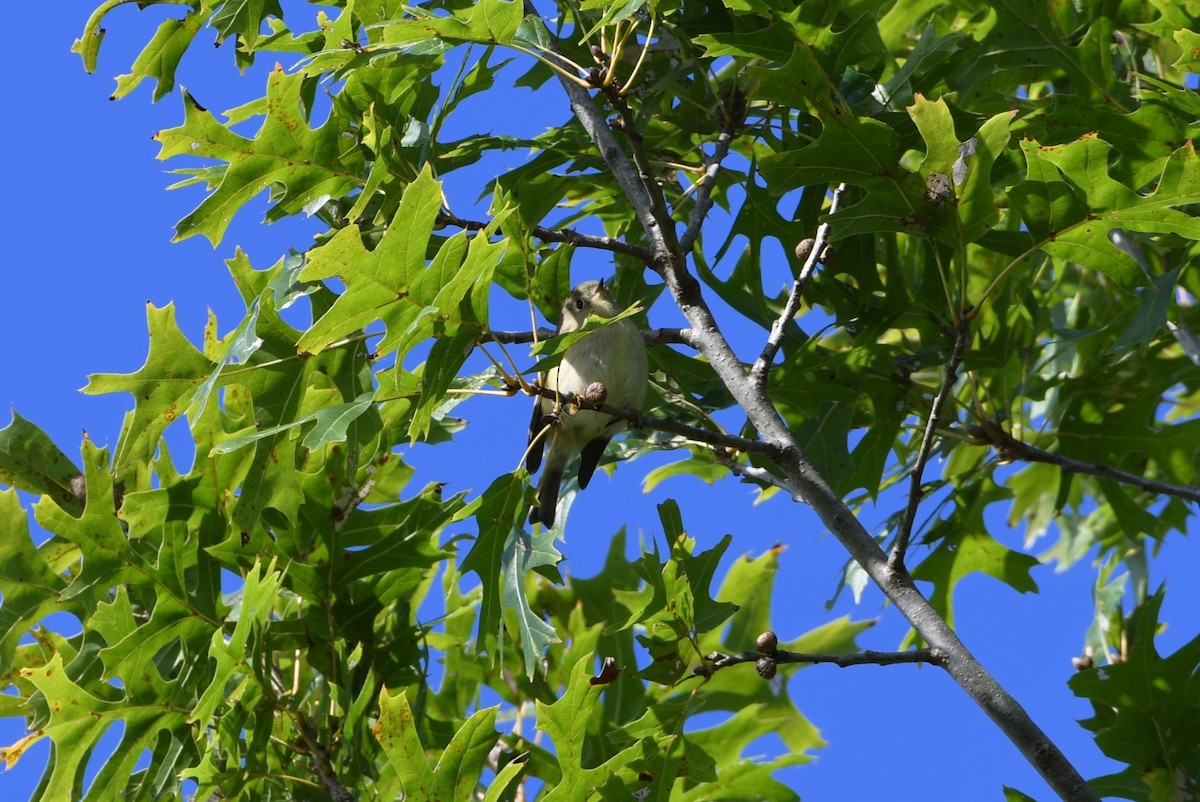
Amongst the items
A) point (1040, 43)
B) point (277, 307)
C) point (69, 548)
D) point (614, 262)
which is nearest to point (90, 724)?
point (69, 548)

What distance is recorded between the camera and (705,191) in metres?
3.28

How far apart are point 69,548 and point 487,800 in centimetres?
171

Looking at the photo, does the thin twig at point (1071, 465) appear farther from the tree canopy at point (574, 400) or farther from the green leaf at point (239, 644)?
the green leaf at point (239, 644)

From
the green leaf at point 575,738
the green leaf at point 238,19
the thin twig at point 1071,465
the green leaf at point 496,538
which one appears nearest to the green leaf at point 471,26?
the green leaf at point 238,19

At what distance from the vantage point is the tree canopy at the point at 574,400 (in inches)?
105

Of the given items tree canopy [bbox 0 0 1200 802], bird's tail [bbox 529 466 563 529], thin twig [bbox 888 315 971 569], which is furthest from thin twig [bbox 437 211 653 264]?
bird's tail [bbox 529 466 563 529]

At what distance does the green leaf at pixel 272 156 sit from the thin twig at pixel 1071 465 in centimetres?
213

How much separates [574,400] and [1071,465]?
5.86ft

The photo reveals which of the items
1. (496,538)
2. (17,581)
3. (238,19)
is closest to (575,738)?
(496,538)

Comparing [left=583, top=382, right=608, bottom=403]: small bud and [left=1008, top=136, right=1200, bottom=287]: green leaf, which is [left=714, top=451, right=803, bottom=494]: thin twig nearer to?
[left=583, top=382, right=608, bottom=403]: small bud

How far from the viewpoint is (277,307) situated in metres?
3.07

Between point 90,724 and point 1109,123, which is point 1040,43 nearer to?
point 1109,123

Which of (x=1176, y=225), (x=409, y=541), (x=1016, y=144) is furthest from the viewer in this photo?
(x=409, y=541)

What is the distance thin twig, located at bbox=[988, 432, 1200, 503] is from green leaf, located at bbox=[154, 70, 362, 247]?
213 cm
